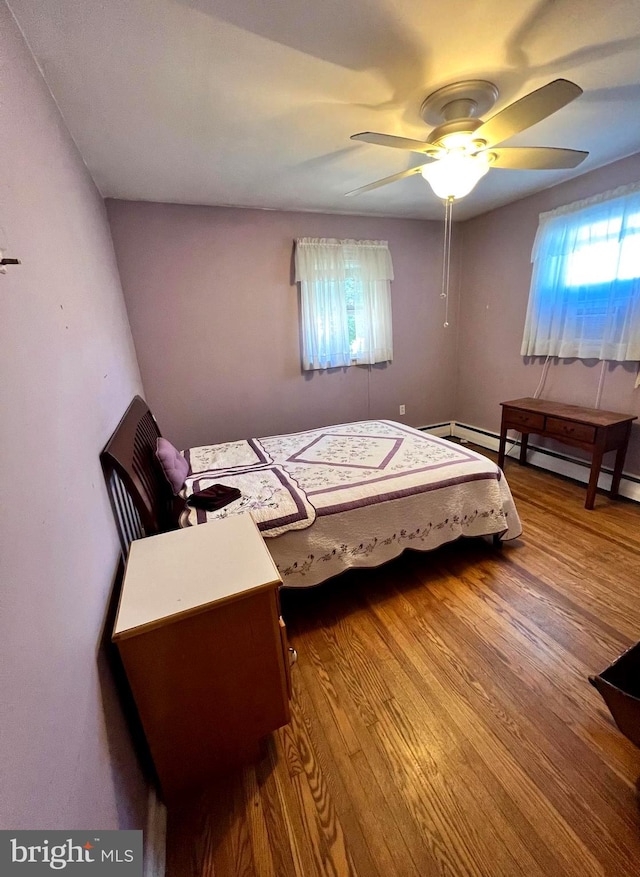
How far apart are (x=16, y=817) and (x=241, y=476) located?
1.76m

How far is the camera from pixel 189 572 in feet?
3.91

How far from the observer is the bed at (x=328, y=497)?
1728 millimetres

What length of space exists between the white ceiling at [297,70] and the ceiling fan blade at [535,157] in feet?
0.87

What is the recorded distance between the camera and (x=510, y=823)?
108 cm

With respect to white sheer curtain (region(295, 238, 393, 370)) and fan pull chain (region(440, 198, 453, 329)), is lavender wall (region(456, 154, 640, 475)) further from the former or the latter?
white sheer curtain (region(295, 238, 393, 370))

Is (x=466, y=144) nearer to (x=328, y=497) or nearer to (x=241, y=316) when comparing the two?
(x=328, y=497)

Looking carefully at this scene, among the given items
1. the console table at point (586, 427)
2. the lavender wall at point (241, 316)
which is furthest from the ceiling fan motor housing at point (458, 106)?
the console table at point (586, 427)

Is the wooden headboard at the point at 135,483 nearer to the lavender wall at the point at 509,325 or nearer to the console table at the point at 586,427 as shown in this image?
the console table at the point at 586,427

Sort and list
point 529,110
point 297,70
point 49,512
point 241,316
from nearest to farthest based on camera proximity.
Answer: point 49,512 → point 529,110 → point 297,70 → point 241,316

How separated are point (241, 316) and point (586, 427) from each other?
2.95 m

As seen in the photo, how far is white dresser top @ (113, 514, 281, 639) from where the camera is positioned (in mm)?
1030

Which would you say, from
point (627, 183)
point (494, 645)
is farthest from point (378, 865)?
point (627, 183)

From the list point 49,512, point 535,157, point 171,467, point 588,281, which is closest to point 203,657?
point 49,512

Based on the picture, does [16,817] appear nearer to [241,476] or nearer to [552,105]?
[241,476]
